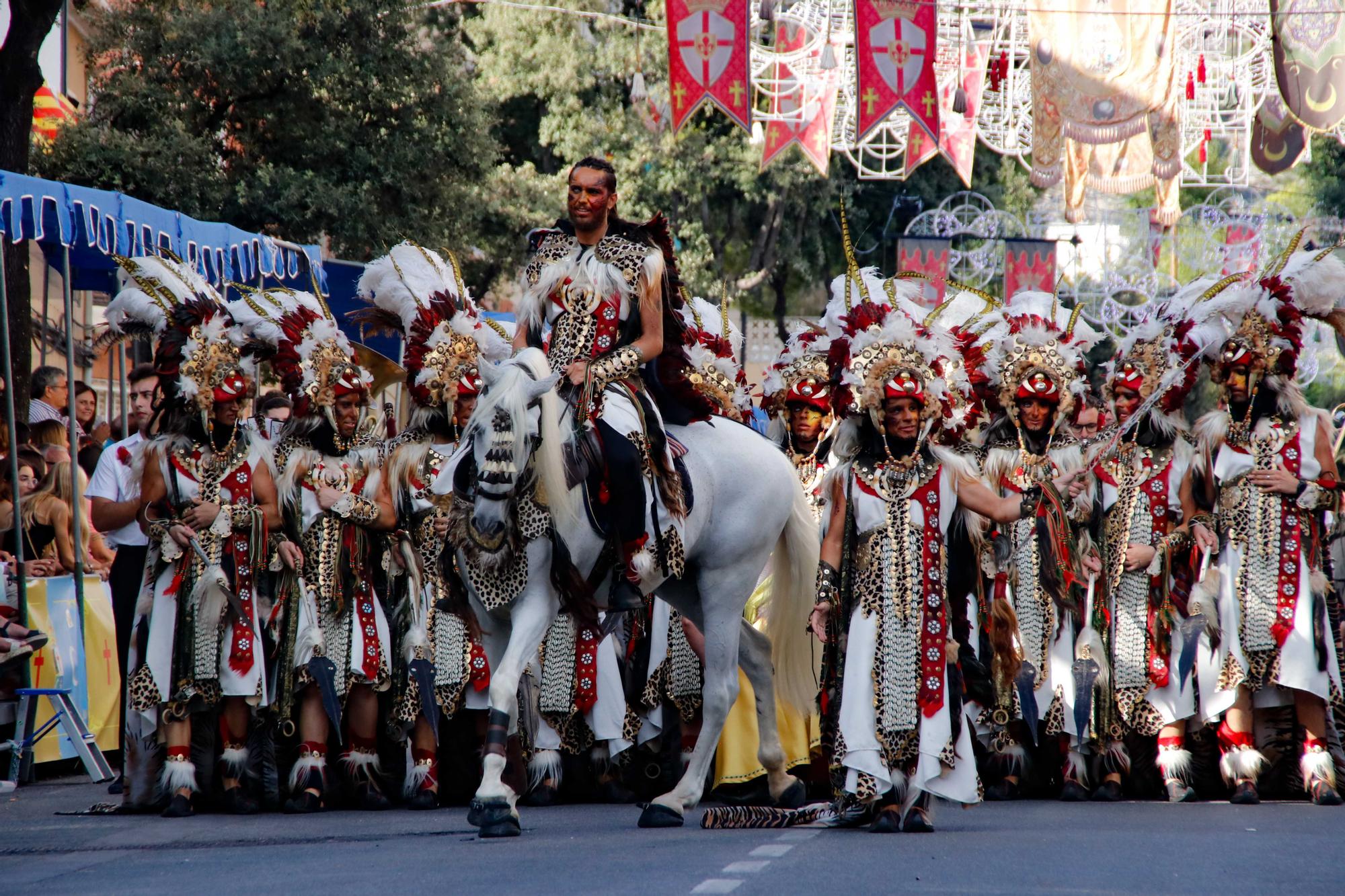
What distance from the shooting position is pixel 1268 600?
9797 mm

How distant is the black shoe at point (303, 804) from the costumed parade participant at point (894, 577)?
265cm

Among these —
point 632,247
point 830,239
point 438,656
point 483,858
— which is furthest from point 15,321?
point 830,239

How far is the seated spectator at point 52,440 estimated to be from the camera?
38.4 ft

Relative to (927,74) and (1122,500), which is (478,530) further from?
(927,74)

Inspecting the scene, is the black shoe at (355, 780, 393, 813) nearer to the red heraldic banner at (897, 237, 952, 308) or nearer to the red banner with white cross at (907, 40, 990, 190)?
the red banner with white cross at (907, 40, 990, 190)

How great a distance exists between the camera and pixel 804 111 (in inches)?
915

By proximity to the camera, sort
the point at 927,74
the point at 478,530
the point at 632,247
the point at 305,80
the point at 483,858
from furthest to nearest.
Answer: the point at 305,80 → the point at 927,74 → the point at 632,247 → the point at 478,530 → the point at 483,858

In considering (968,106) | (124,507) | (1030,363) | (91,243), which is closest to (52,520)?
(91,243)

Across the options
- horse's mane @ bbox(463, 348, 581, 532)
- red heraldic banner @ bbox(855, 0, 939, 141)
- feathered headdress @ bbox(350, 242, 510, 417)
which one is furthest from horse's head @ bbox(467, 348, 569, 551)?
red heraldic banner @ bbox(855, 0, 939, 141)

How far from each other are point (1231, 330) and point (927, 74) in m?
8.12

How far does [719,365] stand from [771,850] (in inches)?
144

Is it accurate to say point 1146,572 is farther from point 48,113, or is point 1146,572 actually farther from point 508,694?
point 48,113

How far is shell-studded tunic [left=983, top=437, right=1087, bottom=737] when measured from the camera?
1010 centimetres

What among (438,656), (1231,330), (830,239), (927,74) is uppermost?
Answer: (830,239)
